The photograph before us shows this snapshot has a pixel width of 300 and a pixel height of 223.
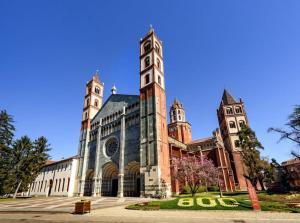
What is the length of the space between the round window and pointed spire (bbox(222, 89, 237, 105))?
118 feet

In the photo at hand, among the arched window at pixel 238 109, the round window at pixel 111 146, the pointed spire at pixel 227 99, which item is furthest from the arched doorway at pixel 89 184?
the pointed spire at pixel 227 99

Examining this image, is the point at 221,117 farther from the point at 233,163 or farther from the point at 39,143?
the point at 39,143

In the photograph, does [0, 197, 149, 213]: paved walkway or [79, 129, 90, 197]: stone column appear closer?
[0, 197, 149, 213]: paved walkway

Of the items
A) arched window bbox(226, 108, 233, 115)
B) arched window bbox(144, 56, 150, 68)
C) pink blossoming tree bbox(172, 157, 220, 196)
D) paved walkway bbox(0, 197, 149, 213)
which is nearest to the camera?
paved walkway bbox(0, 197, 149, 213)

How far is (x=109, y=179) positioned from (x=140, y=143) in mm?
11325

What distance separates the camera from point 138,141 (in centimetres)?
3275

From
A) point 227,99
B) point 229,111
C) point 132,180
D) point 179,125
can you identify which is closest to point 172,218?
point 132,180

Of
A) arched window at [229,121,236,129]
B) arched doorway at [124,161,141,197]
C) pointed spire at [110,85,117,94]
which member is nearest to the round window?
arched doorway at [124,161,141,197]

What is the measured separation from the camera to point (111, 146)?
125ft

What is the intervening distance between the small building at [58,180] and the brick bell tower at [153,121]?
21.8m

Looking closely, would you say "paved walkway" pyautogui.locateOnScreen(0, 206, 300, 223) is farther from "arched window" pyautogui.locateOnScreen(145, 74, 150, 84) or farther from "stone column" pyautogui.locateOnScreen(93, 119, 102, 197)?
"arched window" pyautogui.locateOnScreen(145, 74, 150, 84)

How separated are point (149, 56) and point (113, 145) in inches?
788

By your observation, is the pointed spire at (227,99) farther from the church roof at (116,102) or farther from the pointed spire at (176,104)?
the church roof at (116,102)

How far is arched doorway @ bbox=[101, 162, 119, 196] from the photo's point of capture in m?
35.5
